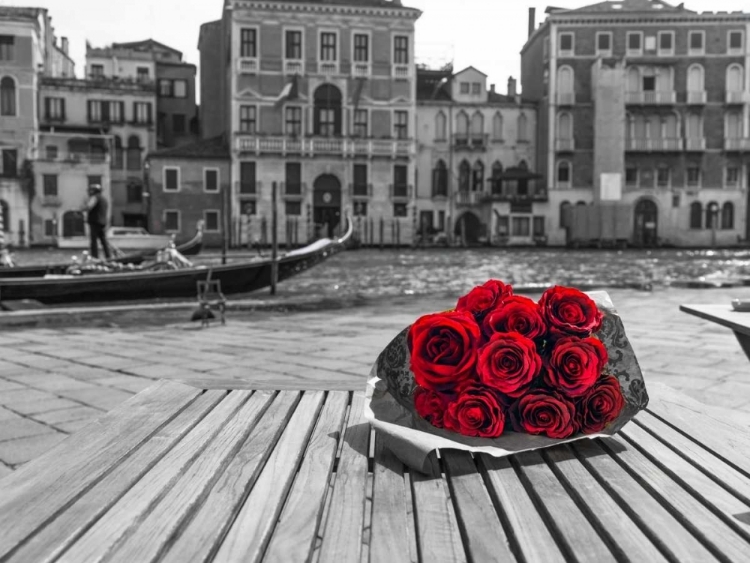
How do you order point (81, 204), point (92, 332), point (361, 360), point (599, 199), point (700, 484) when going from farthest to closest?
point (599, 199) → point (81, 204) → point (92, 332) → point (361, 360) → point (700, 484)

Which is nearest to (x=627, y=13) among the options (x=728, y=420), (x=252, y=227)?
(x=252, y=227)

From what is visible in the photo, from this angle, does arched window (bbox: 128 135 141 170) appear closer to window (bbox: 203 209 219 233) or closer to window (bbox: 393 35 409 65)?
window (bbox: 203 209 219 233)

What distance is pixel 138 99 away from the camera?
144ft

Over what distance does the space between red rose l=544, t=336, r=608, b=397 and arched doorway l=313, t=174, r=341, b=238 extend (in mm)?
39547

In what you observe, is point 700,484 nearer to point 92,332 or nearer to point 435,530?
point 435,530

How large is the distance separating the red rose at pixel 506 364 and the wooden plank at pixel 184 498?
52cm

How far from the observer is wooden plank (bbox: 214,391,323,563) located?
114 cm

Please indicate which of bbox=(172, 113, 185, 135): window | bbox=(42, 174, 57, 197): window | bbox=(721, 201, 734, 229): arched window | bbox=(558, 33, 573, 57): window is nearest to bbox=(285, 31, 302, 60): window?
bbox=(172, 113, 185, 135): window

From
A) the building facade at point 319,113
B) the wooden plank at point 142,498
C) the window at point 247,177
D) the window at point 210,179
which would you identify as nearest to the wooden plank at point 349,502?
the wooden plank at point 142,498

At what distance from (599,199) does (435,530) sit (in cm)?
4362

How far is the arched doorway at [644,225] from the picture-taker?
4381cm

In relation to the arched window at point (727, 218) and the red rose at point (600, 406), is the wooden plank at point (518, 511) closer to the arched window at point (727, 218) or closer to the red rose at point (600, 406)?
the red rose at point (600, 406)

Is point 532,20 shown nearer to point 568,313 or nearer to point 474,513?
point 568,313

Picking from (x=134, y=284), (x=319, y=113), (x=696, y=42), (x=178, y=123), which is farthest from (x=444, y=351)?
(x=178, y=123)
